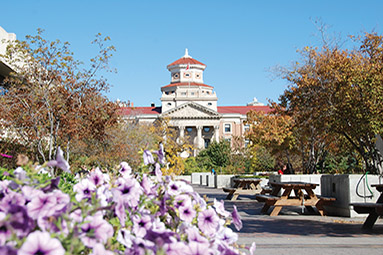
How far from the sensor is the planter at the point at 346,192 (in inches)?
452

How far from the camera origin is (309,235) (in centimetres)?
866

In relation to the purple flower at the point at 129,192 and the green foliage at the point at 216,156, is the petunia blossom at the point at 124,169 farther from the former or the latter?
the green foliage at the point at 216,156

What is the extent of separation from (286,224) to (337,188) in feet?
8.66

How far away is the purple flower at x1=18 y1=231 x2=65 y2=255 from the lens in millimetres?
1460

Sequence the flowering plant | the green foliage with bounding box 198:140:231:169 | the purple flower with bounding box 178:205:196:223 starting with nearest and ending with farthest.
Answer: the flowering plant < the purple flower with bounding box 178:205:196:223 < the green foliage with bounding box 198:140:231:169

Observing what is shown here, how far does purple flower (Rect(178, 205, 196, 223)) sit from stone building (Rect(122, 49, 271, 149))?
80063 millimetres

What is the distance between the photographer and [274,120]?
22.7m

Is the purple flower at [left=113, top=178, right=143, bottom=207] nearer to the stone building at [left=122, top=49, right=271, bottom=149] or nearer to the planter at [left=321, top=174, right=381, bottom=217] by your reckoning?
the planter at [left=321, top=174, right=381, bottom=217]

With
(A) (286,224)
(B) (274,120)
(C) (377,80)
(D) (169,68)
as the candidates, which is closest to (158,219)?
(A) (286,224)

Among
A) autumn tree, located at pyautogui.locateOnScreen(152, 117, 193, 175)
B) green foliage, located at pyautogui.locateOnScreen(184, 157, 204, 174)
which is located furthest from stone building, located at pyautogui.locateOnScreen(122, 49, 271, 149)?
autumn tree, located at pyautogui.locateOnScreen(152, 117, 193, 175)

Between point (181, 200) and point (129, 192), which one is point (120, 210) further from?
point (181, 200)

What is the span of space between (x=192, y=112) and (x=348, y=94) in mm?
77241

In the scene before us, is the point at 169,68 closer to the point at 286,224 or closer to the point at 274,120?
the point at 274,120

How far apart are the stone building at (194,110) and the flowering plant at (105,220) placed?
262 feet
